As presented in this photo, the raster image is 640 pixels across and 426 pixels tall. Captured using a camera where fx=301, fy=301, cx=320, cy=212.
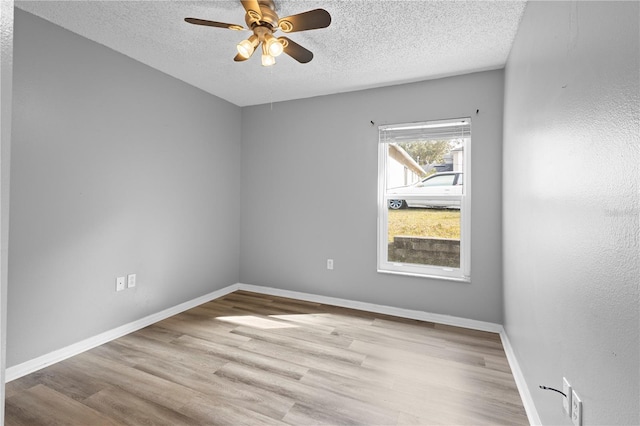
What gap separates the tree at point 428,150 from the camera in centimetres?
319

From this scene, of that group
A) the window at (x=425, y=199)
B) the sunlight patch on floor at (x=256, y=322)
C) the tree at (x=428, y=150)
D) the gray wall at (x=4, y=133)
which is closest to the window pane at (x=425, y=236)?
the window at (x=425, y=199)

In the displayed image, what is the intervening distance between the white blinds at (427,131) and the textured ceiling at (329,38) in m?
0.47

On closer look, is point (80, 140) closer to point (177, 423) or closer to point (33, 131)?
point (33, 131)

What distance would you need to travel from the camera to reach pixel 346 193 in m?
3.58

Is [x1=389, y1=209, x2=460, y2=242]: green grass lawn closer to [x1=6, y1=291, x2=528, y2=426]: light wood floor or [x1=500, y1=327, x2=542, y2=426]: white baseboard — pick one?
[x1=6, y1=291, x2=528, y2=426]: light wood floor

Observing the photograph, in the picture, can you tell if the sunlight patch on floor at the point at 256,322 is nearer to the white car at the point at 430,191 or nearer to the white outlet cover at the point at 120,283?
the white outlet cover at the point at 120,283

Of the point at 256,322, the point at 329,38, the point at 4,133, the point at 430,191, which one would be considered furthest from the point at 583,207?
the point at 256,322

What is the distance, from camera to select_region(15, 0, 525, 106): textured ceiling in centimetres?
204

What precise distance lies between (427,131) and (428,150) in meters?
0.20

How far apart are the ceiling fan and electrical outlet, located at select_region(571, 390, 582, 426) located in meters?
2.09

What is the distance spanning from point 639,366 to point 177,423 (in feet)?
6.54

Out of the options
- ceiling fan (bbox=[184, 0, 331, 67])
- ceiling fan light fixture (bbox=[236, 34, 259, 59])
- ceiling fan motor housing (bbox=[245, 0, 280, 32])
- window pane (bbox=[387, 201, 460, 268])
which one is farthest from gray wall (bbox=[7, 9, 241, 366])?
window pane (bbox=[387, 201, 460, 268])

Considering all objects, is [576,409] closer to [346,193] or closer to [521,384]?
[521,384]

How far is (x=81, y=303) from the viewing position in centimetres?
247
